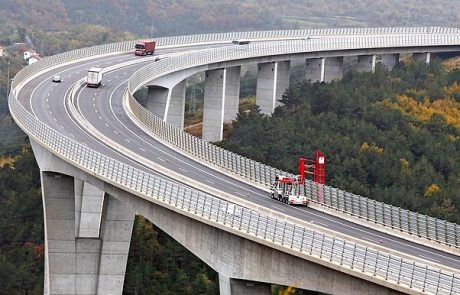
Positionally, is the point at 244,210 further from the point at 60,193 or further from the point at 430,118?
the point at 430,118

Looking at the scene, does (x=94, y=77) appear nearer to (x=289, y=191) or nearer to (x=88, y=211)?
(x=88, y=211)

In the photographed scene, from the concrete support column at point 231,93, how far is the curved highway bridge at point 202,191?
0.16 m

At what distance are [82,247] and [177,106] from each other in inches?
1428

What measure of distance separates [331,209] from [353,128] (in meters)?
55.1

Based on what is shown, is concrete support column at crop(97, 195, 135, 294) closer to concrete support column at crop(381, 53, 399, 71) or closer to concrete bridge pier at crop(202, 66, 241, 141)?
concrete bridge pier at crop(202, 66, 241, 141)

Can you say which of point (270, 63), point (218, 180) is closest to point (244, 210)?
point (218, 180)

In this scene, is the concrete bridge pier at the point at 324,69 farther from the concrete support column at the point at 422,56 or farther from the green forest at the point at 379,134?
the concrete support column at the point at 422,56

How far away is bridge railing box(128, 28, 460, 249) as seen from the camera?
61.5 metres

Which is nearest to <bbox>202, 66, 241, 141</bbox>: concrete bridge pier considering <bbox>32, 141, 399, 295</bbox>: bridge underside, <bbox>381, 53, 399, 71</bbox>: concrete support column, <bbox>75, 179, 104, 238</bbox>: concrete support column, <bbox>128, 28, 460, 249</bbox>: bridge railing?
<bbox>128, 28, 460, 249</bbox>: bridge railing

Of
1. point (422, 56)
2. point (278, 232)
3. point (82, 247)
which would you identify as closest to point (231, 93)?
point (422, 56)

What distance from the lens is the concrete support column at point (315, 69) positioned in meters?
142

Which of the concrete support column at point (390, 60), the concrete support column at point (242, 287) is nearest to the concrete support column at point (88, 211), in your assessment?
the concrete support column at point (242, 287)

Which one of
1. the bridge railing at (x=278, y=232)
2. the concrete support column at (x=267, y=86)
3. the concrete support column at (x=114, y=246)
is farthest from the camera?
the concrete support column at (x=267, y=86)

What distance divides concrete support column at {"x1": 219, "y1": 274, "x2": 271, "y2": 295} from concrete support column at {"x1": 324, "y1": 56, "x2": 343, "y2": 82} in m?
88.3
